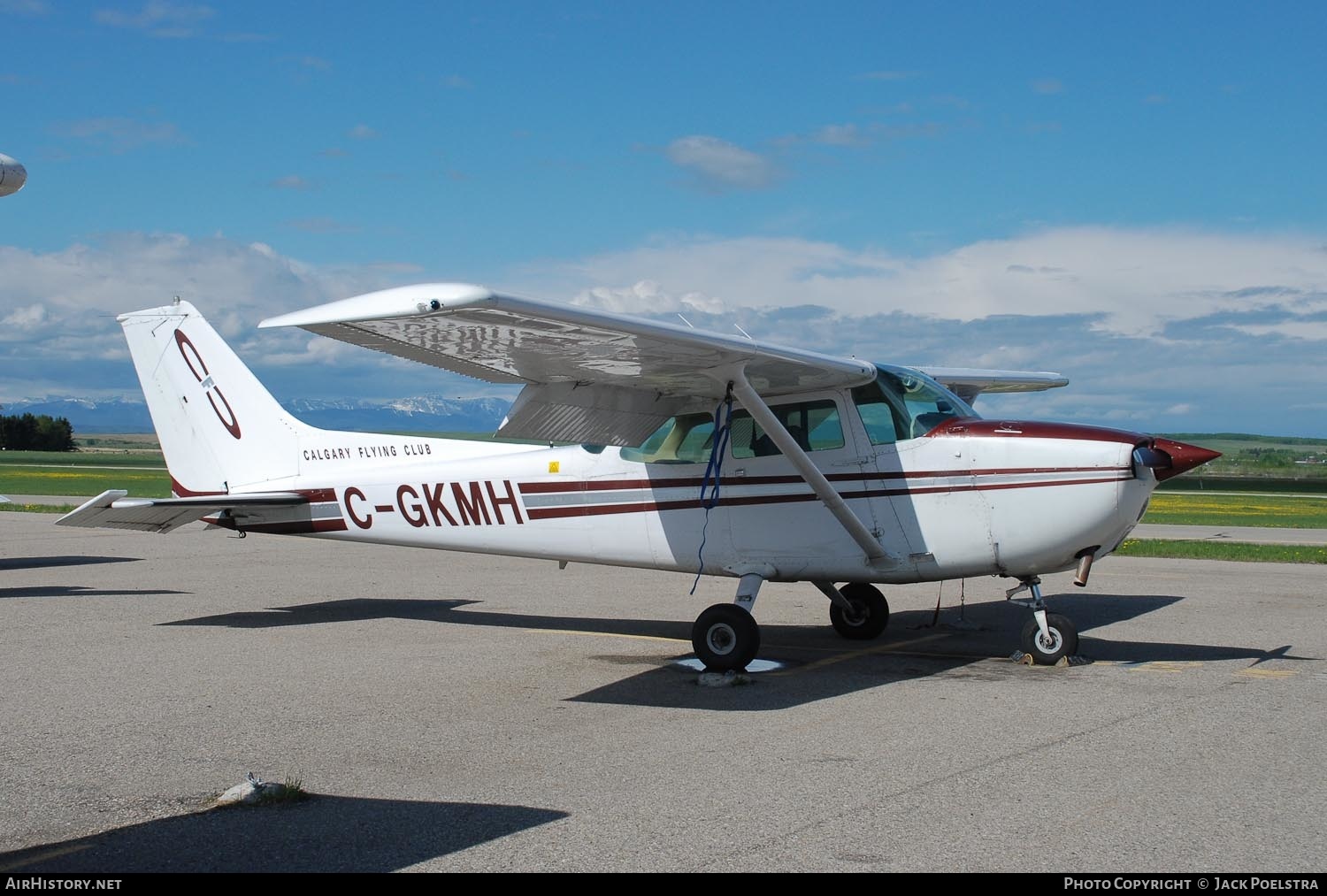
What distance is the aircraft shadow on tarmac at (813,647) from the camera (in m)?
8.31

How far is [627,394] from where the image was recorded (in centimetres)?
962

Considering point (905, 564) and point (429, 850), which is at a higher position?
point (905, 564)

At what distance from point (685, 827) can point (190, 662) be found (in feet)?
19.4

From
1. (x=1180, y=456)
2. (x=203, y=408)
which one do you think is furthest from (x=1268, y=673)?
(x=203, y=408)

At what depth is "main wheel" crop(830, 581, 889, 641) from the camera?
10953mm

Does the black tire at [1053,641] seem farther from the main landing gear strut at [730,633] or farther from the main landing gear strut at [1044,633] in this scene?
the main landing gear strut at [730,633]

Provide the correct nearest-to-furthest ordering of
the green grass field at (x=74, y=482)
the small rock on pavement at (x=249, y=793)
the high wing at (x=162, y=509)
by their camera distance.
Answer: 1. the small rock on pavement at (x=249, y=793)
2. the high wing at (x=162, y=509)
3. the green grass field at (x=74, y=482)

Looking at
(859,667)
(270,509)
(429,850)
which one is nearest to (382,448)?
(270,509)

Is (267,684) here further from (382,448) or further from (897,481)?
(897,481)

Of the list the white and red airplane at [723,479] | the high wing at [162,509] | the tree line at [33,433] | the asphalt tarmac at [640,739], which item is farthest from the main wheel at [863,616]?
the tree line at [33,433]

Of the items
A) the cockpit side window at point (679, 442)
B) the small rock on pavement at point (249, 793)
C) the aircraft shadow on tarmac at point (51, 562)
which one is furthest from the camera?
the aircraft shadow on tarmac at point (51, 562)

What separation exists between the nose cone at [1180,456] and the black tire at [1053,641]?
1.41 m

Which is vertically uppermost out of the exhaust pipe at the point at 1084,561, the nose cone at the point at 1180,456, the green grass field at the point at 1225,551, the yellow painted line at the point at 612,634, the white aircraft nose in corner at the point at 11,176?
the white aircraft nose in corner at the point at 11,176

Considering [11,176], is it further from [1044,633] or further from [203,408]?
[1044,633]
